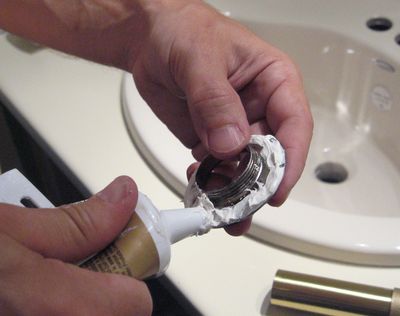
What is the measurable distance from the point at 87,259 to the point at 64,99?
0.37 meters

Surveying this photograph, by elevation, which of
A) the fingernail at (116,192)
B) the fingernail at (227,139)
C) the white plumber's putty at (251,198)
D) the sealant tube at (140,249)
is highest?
the fingernail at (116,192)

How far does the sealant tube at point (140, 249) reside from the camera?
1.07ft

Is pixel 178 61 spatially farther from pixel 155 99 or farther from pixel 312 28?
pixel 312 28

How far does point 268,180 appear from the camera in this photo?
1.36 feet

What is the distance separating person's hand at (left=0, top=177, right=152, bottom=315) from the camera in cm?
29

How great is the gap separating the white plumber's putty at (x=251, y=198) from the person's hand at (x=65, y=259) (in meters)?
0.08

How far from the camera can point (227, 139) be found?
0.44m

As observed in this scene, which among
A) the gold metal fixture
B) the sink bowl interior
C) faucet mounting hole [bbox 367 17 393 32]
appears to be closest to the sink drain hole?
the sink bowl interior

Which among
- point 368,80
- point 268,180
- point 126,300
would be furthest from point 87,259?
point 368,80

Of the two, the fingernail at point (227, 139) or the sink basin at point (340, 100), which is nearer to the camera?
the fingernail at point (227, 139)

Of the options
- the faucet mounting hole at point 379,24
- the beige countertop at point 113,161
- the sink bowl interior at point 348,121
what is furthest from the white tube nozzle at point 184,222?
the faucet mounting hole at point 379,24

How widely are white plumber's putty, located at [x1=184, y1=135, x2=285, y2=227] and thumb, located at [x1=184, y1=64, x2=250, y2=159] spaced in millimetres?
24

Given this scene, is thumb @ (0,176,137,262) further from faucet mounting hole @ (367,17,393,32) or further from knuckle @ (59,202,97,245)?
faucet mounting hole @ (367,17,393,32)

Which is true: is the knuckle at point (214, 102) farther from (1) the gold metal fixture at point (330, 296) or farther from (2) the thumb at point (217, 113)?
(1) the gold metal fixture at point (330, 296)
